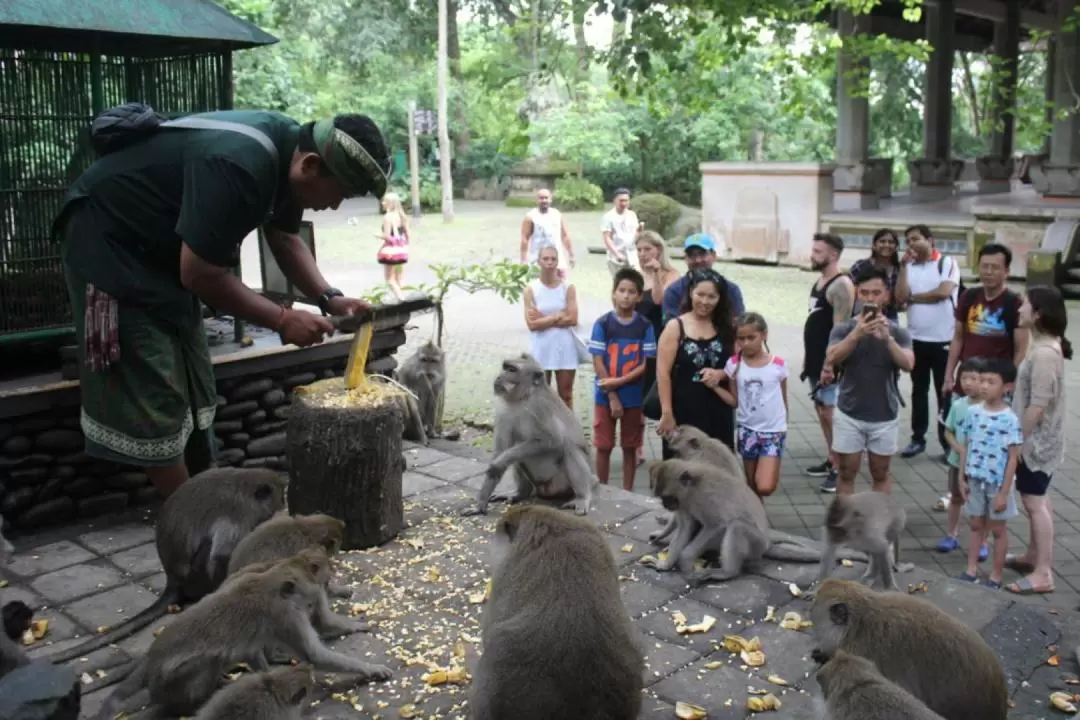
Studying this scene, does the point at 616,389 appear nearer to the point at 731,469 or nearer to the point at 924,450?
the point at 731,469

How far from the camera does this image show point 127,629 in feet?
14.4

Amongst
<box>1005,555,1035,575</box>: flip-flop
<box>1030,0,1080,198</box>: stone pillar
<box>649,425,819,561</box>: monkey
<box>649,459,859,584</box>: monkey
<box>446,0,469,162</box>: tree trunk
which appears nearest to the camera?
<box>649,459,859,584</box>: monkey

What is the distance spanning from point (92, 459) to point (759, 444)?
390cm

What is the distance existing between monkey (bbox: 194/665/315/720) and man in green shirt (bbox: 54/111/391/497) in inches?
71.0

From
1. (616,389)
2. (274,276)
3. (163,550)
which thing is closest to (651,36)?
(616,389)

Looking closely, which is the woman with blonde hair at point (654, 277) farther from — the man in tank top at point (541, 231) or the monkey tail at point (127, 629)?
the man in tank top at point (541, 231)

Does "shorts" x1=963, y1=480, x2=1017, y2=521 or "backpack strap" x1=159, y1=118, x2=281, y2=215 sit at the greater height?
"backpack strap" x1=159, y1=118, x2=281, y2=215

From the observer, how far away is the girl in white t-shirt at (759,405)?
20.0 ft

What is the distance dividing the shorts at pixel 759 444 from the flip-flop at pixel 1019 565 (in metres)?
1.39

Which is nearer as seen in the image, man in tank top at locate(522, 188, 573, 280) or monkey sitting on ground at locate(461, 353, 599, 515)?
monkey sitting on ground at locate(461, 353, 599, 515)

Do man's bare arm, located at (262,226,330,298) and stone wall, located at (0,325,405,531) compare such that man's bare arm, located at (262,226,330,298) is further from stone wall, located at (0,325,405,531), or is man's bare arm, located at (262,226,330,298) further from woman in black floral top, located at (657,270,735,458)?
woman in black floral top, located at (657,270,735,458)

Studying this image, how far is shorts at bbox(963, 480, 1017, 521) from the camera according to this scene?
5.45m

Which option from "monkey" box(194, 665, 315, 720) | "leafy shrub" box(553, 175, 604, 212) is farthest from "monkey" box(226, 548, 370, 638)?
"leafy shrub" box(553, 175, 604, 212)

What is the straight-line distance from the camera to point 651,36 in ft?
24.7
